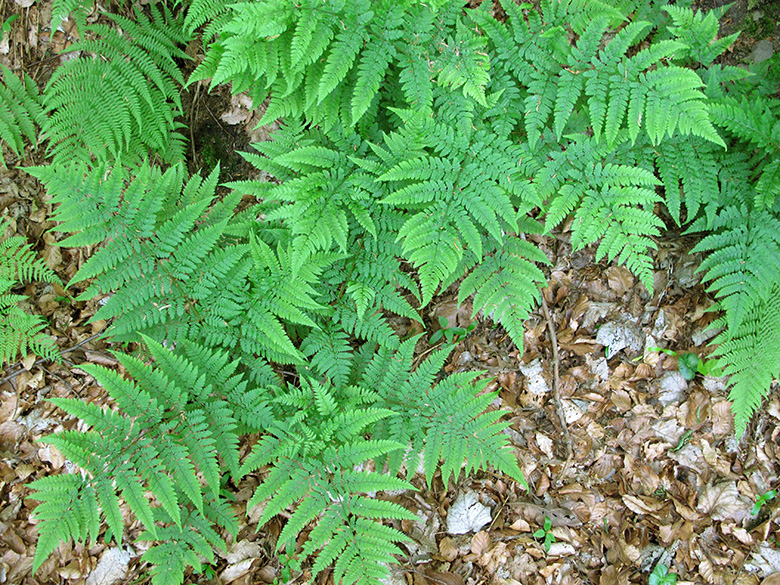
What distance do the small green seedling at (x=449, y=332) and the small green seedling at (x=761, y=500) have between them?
2681 millimetres

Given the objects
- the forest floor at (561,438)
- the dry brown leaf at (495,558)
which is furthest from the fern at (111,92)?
the dry brown leaf at (495,558)

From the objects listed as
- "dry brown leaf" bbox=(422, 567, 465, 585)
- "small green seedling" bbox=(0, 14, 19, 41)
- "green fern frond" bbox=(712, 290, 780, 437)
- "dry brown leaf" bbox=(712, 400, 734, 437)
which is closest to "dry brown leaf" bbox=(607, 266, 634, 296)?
"green fern frond" bbox=(712, 290, 780, 437)

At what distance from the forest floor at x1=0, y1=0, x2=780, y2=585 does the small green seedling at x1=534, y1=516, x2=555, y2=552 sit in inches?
0.6

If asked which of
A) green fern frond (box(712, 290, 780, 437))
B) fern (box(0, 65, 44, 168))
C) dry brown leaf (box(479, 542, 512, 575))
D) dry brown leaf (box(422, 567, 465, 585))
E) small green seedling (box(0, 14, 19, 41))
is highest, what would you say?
small green seedling (box(0, 14, 19, 41))

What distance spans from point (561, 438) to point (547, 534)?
2.56ft

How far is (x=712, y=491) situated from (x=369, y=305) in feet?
10.6

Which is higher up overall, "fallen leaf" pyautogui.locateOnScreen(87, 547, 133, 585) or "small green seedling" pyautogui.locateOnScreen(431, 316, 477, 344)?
"small green seedling" pyautogui.locateOnScreen(431, 316, 477, 344)

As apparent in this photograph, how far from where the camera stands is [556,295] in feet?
15.0

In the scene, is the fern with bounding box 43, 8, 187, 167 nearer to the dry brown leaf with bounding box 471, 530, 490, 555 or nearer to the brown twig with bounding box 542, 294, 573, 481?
the brown twig with bounding box 542, 294, 573, 481

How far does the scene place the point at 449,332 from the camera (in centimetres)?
446

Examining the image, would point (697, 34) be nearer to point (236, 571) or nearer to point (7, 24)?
point (236, 571)

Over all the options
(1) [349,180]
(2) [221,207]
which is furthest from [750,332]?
(2) [221,207]

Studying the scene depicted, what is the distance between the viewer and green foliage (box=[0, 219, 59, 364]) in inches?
163

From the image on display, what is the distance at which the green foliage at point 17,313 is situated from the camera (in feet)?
13.6
